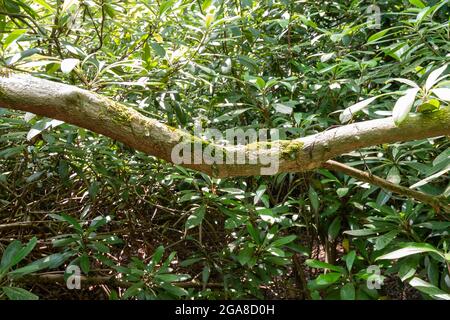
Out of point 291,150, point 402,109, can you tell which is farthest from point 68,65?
point 402,109

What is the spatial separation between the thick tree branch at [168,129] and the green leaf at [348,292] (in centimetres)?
34

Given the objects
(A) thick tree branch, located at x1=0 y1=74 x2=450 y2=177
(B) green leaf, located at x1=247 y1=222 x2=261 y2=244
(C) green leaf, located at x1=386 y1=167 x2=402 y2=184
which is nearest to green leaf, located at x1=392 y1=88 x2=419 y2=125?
(A) thick tree branch, located at x1=0 y1=74 x2=450 y2=177

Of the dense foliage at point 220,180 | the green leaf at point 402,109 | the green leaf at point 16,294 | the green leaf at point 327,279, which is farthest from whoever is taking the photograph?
the dense foliage at point 220,180

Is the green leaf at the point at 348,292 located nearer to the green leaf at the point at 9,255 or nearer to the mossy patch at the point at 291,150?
the mossy patch at the point at 291,150

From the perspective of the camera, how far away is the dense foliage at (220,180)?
44.9 inches

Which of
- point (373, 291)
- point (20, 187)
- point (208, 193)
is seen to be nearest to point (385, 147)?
point (373, 291)

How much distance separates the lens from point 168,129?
3.01 ft

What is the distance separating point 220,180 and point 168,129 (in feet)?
1.51

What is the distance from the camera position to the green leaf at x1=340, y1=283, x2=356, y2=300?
102 cm

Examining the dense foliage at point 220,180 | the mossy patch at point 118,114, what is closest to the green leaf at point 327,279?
the dense foliage at point 220,180

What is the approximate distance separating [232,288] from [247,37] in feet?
3.17

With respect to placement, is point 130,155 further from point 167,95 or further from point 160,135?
point 160,135

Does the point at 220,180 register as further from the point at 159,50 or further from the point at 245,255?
the point at 159,50
